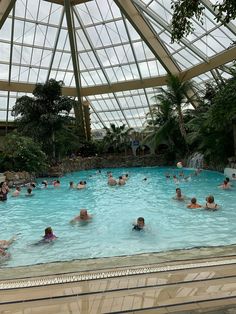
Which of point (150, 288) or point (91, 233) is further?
point (91, 233)

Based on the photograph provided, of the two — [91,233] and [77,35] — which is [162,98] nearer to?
[77,35]

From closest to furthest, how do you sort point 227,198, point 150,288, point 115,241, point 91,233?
point 150,288 < point 115,241 < point 91,233 < point 227,198

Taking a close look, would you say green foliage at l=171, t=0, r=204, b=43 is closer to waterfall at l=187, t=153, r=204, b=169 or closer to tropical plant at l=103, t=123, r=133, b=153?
waterfall at l=187, t=153, r=204, b=169

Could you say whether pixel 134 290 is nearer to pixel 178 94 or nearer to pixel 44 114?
pixel 44 114

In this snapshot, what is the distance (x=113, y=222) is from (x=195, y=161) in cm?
1672

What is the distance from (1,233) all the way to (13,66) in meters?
22.3

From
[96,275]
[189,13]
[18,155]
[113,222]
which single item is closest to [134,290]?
[96,275]

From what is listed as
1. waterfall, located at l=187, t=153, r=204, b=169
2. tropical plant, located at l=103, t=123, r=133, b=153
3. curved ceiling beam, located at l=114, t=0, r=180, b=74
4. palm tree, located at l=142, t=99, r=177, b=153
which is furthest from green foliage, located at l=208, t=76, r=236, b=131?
tropical plant, located at l=103, t=123, r=133, b=153

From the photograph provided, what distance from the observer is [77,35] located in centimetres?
2866

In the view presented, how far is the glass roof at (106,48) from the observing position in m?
23.3

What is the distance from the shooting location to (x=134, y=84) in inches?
1243

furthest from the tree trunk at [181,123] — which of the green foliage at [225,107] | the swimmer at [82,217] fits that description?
the swimmer at [82,217]

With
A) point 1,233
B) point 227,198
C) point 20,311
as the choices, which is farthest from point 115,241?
point 227,198

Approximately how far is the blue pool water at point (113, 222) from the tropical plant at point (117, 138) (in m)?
17.9
